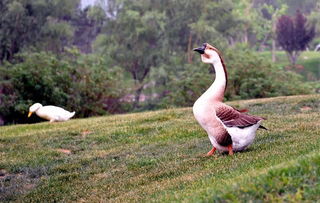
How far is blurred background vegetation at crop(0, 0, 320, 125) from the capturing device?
896 inches

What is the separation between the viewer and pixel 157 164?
847 centimetres

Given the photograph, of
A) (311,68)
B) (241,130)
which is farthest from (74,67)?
(311,68)

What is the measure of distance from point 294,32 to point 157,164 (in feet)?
132

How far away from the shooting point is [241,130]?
789 cm

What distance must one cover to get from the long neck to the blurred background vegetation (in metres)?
14.0

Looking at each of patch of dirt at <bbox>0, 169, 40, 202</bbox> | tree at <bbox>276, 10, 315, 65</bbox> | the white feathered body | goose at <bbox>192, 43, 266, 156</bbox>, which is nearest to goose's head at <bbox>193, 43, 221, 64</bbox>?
goose at <bbox>192, 43, 266, 156</bbox>

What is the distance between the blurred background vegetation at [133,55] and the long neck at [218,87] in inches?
551

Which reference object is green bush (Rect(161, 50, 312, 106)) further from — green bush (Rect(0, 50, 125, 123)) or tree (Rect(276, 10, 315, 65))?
tree (Rect(276, 10, 315, 65))

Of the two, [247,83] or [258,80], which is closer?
[247,83]

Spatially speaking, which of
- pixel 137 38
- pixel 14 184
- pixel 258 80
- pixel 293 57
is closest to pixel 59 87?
pixel 258 80

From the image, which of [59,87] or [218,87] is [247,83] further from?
[218,87]

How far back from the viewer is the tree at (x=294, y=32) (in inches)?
1821

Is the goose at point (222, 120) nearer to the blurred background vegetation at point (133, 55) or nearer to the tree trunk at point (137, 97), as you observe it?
the blurred background vegetation at point (133, 55)

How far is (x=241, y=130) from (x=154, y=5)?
1261 inches
